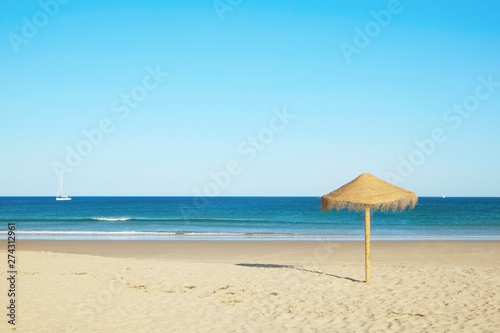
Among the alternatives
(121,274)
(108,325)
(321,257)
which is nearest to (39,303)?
(108,325)

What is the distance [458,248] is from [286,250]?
8330 mm

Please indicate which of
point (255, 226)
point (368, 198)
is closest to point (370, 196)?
point (368, 198)

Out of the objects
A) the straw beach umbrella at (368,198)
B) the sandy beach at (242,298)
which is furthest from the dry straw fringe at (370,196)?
the sandy beach at (242,298)

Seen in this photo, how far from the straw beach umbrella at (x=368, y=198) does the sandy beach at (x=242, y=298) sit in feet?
5.75

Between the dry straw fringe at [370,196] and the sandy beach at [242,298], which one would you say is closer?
the sandy beach at [242,298]

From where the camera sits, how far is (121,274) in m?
11.9

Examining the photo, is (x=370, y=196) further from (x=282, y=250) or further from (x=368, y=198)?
(x=282, y=250)

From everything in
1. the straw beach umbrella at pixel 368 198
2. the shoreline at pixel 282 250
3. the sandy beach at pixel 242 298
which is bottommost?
the shoreline at pixel 282 250

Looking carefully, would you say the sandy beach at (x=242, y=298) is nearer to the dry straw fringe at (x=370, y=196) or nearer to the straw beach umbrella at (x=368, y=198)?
the straw beach umbrella at (x=368, y=198)

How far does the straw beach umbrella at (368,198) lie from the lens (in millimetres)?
10094

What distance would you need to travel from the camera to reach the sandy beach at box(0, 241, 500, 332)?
23.8ft

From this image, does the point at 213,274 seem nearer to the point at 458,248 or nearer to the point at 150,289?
the point at 150,289

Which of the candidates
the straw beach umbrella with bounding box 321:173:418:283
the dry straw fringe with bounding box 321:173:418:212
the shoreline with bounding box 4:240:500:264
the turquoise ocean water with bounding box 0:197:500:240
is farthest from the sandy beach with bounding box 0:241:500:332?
the turquoise ocean water with bounding box 0:197:500:240

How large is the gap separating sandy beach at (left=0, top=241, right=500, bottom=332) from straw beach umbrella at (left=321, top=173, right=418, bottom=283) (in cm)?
175
